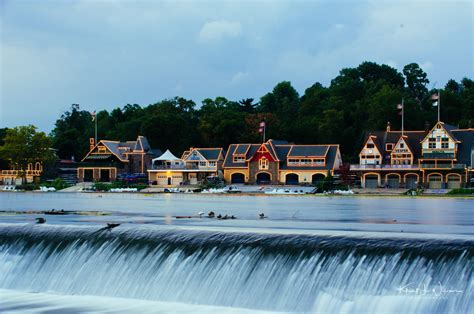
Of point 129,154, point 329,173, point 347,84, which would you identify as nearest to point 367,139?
point 329,173

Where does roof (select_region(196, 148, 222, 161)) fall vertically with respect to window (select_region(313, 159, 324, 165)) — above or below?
above

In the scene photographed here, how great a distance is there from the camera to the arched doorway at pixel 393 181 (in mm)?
93238

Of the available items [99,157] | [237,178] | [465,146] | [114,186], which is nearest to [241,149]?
[237,178]

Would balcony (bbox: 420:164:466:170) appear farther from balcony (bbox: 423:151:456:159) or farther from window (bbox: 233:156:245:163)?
window (bbox: 233:156:245:163)

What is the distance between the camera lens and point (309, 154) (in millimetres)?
98312

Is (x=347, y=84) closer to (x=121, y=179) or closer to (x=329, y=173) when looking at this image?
(x=329, y=173)

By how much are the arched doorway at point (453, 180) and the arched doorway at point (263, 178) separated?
972 inches

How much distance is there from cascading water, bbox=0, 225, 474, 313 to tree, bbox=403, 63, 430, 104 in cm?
11051

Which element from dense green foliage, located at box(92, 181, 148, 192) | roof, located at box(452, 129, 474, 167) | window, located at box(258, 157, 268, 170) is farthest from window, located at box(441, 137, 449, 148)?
dense green foliage, located at box(92, 181, 148, 192)

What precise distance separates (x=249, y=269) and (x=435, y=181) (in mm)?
72523

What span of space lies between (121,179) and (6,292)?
87.6 metres

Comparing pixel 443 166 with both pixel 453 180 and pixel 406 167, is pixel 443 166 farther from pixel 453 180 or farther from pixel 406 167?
pixel 406 167

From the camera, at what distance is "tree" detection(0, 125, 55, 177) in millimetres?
109625

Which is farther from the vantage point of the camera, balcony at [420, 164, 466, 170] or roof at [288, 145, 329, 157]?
roof at [288, 145, 329, 157]
